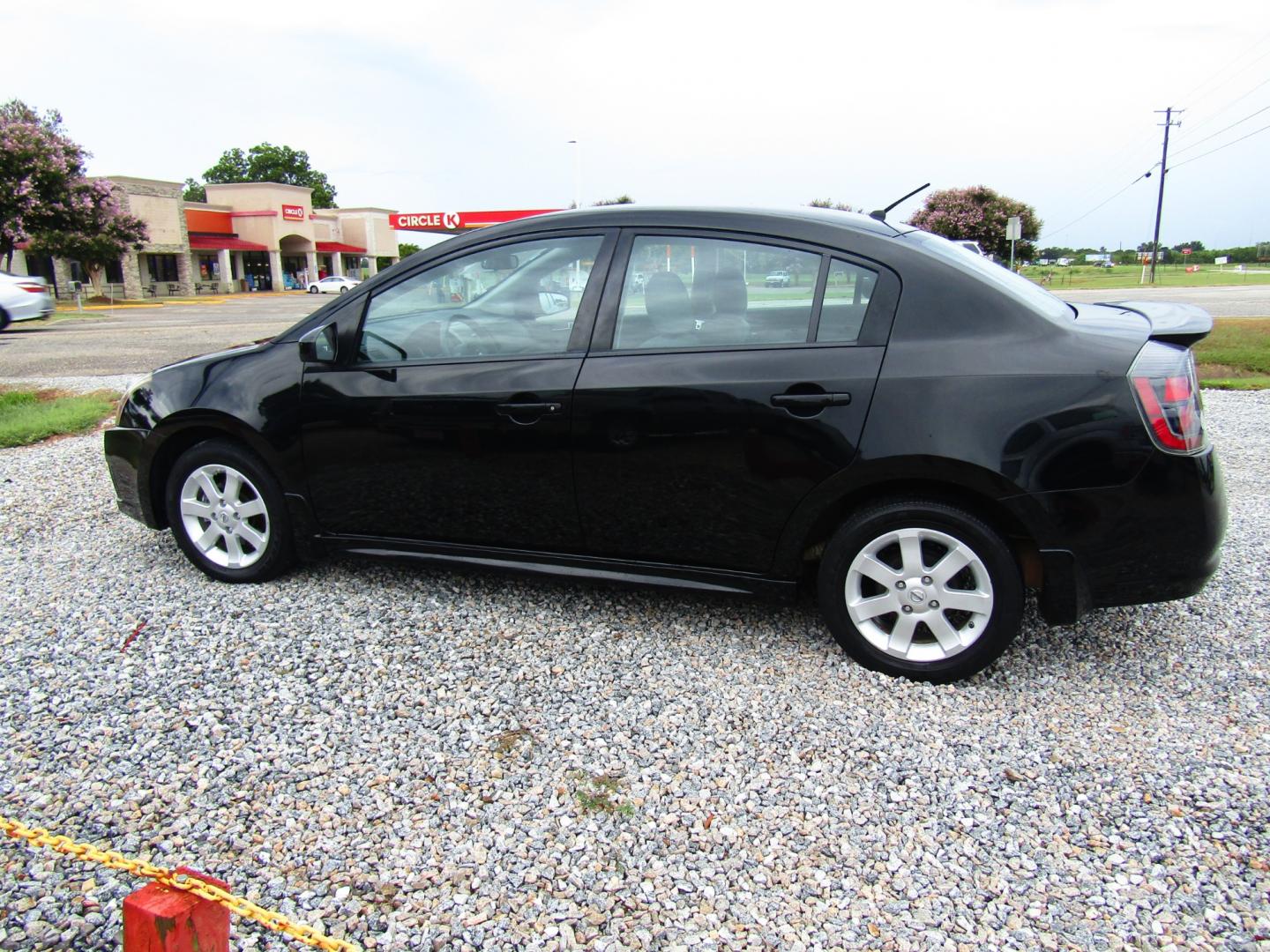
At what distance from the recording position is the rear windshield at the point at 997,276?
310cm

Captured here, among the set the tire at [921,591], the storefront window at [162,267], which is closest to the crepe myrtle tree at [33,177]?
the storefront window at [162,267]

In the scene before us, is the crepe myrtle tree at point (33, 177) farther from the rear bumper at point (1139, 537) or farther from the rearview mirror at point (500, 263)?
the rear bumper at point (1139, 537)

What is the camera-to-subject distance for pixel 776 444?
312 centimetres

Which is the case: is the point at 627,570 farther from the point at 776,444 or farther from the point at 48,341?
the point at 48,341

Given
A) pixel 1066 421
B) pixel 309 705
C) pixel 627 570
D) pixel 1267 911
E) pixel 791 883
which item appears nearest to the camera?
pixel 1267 911

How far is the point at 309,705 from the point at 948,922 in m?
2.12

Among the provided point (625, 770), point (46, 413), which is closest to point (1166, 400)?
point (625, 770)

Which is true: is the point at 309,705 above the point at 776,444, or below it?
below

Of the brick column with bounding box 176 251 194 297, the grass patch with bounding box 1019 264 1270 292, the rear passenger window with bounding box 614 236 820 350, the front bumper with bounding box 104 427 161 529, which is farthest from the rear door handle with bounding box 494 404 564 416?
the brick column with bounding box 176 251 194 297

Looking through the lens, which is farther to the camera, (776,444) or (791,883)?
(776,444)

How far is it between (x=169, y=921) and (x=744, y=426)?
225 centimetres

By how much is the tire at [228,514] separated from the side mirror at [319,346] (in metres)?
0.58

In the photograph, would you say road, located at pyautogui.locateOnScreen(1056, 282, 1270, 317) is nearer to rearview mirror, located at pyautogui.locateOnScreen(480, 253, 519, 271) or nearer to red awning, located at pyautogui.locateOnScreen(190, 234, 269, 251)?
rearview mirror, located at pyautogui.locateOnScreen(480, 253, 519, 271)

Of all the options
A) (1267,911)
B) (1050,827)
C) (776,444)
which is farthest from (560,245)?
(1267,911)
